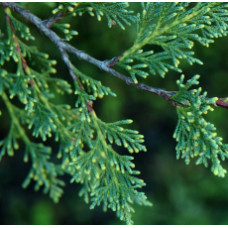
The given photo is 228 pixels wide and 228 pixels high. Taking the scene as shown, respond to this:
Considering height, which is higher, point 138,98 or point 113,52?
point 113,52

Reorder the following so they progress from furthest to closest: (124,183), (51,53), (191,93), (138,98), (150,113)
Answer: (150,113) < (138,98) < (51,53) < (124,183) < (191,93)

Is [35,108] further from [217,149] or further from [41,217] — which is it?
[41,217]

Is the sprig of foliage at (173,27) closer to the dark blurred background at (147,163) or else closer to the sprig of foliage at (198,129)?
the sprig of foliage at (198,129)

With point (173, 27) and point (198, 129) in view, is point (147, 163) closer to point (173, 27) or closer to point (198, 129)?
point (198, 129)

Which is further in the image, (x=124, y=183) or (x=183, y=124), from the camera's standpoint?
(x=124, y=183)

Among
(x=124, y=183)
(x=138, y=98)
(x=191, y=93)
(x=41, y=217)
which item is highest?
(x=191, y=93)

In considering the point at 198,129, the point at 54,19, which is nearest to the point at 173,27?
the point at 198,129

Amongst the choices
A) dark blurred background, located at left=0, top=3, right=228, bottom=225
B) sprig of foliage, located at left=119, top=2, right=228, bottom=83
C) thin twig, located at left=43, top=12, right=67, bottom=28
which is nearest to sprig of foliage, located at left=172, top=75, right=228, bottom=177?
sprig of foliage, located at left=119, top=2, right=228, bottom=83

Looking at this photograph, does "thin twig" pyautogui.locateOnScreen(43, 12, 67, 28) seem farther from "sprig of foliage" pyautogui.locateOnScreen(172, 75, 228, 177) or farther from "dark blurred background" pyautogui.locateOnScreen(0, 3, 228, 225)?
"dark blurred background" pyautogui.locateOnScreen(0, 3, 228, 225)

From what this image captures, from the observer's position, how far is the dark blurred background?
4586 millimetres

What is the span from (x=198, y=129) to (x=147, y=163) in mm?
3508

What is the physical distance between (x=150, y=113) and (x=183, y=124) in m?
3.29

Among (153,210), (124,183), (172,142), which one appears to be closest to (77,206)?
(153,210)

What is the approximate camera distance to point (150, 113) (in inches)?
213
